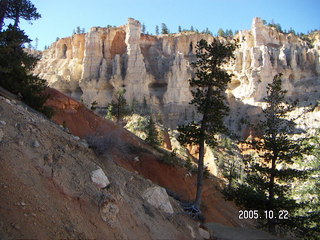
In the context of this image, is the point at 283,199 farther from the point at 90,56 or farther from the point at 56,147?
the point at 90,56

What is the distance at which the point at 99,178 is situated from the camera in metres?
7.12

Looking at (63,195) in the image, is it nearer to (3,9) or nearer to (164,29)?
(3,9)

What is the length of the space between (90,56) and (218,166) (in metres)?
45.2

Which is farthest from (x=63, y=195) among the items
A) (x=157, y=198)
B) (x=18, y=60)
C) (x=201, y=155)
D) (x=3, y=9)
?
(x=3, y=9)

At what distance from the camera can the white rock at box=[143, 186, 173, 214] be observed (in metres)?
8.38

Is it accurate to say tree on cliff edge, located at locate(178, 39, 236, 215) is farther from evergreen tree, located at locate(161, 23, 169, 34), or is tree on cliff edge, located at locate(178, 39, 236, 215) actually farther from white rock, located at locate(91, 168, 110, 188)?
evergreen tree, located at locate(161, 23, 169, 34)

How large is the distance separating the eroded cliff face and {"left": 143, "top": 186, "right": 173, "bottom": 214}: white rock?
5218cm

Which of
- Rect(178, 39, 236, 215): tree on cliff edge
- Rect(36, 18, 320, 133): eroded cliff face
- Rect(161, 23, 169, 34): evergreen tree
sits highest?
Rect(161, 23, 169, 34): evergreen tree

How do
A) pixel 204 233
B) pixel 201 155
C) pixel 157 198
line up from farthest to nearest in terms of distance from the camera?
pixel 201 155, pixel 204 233, pixel 157 198

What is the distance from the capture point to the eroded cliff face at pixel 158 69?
6556 cm

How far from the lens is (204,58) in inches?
548

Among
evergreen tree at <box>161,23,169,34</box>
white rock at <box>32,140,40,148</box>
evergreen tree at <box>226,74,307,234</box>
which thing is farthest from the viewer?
evergreen tree at <box>161,23,169,34</box>

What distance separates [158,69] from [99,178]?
6495 cm

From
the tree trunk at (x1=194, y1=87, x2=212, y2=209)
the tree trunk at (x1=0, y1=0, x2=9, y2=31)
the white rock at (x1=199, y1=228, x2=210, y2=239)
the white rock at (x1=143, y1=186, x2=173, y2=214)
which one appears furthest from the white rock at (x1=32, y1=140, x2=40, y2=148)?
the tree trunk at (x1=0, y1=0, x2=9, y2=31)
